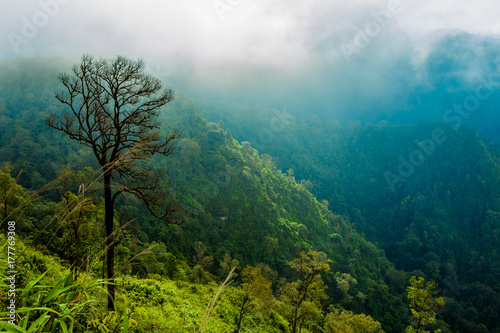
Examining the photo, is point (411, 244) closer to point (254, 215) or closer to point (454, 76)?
point (254, 215)

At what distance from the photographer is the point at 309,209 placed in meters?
50.1

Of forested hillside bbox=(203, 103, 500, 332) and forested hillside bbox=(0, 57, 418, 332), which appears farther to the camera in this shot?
forested hillside bbox=(203, 103, 500, 332)

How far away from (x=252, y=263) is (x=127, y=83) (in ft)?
111

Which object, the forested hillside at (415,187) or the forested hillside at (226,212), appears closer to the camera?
the forested hillside at (226,212)

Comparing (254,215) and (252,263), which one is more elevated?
(254,215)

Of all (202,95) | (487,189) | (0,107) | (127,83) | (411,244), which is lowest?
(127,83)

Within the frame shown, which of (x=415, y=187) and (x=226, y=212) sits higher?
(x=415, y=187)

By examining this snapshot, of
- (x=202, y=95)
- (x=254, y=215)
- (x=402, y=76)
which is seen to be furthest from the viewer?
(x=402, y=76)

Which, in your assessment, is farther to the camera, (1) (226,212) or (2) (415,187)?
(2) (415,187)

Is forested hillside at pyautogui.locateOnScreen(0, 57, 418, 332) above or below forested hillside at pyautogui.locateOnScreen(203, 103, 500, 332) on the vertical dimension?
below

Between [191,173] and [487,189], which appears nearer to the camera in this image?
[191,173]

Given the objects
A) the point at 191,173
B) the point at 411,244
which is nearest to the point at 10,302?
the point at 191,173

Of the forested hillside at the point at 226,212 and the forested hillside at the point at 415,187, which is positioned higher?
the forested hillside at the point at 415,187

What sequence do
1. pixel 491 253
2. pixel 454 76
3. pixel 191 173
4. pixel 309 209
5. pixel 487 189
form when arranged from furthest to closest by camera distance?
pixel 454 76, pixel 487 189, pixel 491 253, pixel 309 209, pixel 191 173
